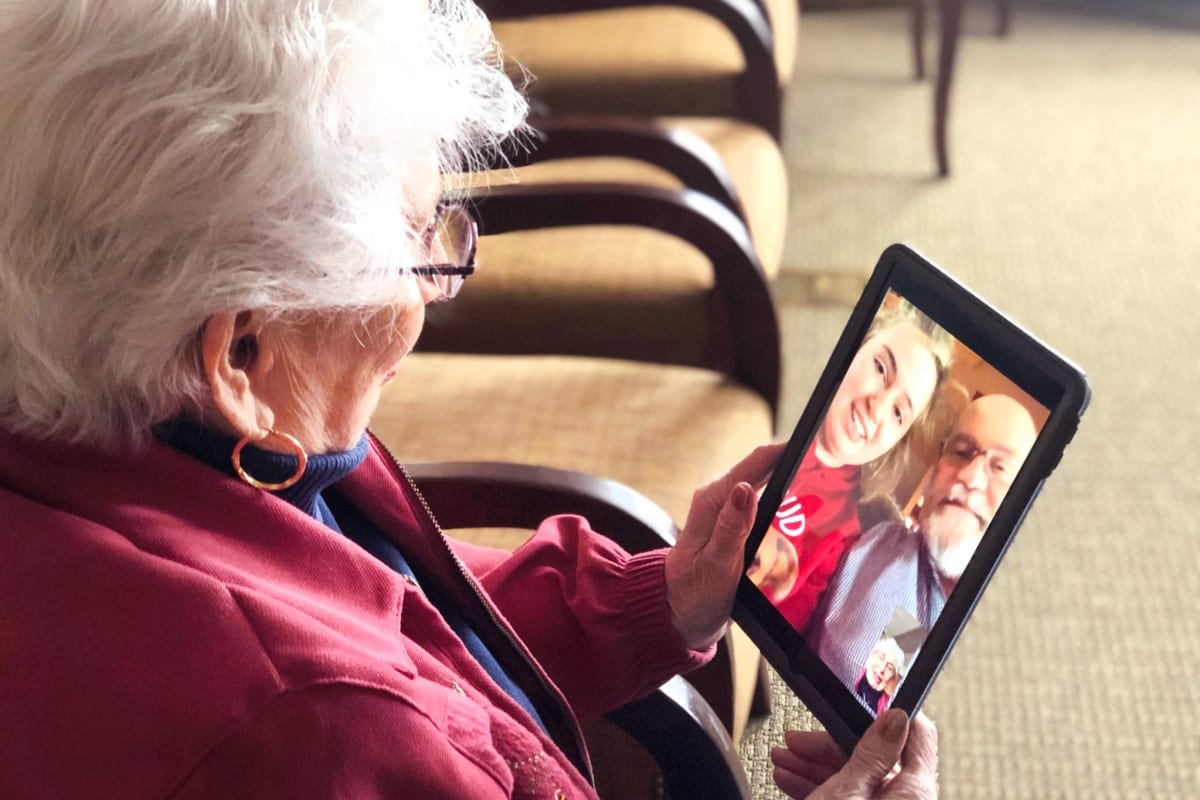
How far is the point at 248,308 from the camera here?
592mm

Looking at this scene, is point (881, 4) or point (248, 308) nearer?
point (248, 308)

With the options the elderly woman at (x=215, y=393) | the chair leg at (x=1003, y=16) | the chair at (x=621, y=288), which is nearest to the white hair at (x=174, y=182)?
the elderly woman at (x=215, y=393)

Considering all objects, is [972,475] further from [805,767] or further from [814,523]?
[805,767]

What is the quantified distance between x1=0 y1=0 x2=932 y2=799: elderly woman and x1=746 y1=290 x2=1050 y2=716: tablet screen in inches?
3.0

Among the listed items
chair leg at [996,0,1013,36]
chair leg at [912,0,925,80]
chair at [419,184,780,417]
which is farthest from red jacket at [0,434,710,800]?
chair leg at [996,0,1013,36]

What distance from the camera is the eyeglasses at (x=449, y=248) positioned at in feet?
2.27

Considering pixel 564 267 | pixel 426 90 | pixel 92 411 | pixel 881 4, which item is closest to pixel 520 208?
pixel 564 267

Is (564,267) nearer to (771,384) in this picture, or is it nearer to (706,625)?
(771,384)

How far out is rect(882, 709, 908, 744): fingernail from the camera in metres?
0.70

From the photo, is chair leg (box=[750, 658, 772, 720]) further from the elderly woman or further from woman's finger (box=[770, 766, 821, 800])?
the elderly woman

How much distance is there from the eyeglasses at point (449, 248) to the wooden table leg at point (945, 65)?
2097 mm

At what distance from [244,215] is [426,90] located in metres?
0.13

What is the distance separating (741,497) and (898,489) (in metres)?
0.12

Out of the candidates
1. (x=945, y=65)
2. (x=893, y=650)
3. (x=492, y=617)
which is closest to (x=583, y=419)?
(x=492, y=617)
